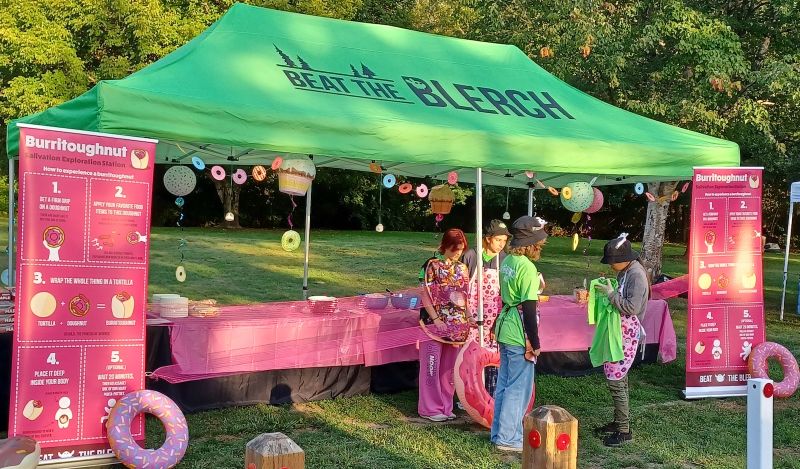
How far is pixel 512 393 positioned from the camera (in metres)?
4.96

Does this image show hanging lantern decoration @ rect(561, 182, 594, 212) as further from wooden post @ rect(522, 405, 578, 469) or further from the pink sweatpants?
wooden post @ rect(522, 405, 578, 469)

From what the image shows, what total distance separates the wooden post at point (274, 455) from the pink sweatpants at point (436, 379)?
13.5ft

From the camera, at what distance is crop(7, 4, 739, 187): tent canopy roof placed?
4992 millimetres

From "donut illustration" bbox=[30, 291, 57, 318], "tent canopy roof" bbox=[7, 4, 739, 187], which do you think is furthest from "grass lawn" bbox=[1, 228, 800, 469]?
"tent canopy roof" bbox=[7, 4, 739, 187]

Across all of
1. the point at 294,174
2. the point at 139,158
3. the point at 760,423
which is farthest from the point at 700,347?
the point at 139,158

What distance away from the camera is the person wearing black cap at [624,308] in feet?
17.1

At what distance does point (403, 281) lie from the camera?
47.9 ft

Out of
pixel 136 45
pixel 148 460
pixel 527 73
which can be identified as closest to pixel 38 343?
pixel 148 460

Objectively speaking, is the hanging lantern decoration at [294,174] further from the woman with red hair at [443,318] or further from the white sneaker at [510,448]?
the white sneaker at [510,448]

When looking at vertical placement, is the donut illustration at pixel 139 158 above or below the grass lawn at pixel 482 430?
above

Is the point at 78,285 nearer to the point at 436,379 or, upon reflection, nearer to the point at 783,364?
the point at 436,379

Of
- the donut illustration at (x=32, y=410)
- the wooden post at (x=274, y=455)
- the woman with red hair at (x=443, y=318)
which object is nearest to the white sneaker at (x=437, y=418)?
the woman with red hair at (x=443, y=318)

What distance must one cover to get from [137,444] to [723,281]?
4.87 m

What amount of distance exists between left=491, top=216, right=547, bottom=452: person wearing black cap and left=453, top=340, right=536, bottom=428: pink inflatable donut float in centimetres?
34
